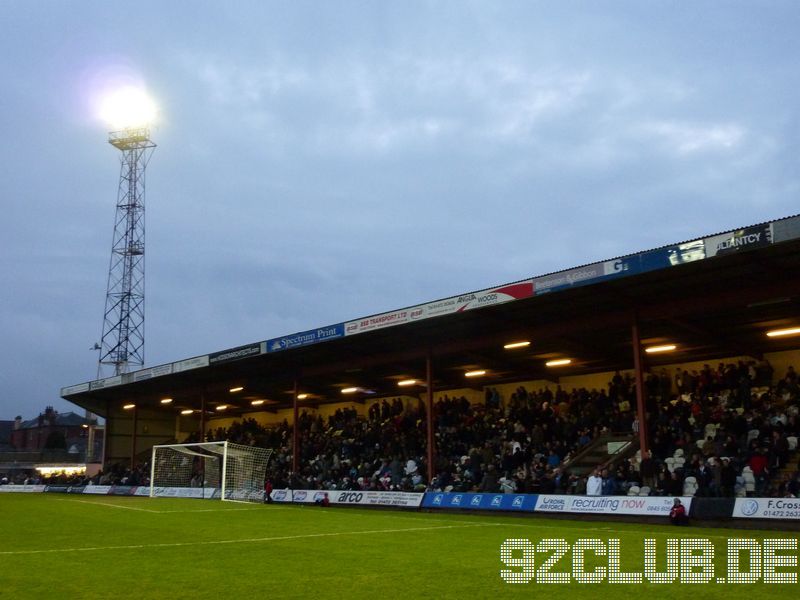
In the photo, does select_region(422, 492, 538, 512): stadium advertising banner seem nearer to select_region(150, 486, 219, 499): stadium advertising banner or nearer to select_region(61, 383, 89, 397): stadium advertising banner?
select_region(150, 486, 219, 499): stadium advertising banner

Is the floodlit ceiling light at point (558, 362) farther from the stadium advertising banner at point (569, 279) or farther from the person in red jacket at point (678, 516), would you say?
the person in red jacket at point (678, 516)

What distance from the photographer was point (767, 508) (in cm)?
1756

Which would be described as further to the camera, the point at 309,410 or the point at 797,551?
the point at 309,410

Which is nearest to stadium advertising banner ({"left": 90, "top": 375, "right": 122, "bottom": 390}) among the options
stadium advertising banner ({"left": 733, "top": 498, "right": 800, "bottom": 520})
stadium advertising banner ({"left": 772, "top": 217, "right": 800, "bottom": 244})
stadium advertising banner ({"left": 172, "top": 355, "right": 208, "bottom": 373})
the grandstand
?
the grandstand

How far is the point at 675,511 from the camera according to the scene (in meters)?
18.7

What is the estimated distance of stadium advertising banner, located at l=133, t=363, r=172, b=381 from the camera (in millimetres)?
39344

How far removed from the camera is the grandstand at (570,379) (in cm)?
2031

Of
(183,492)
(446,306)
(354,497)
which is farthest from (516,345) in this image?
(183,492)

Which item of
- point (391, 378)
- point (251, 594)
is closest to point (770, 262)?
point (251, 594)

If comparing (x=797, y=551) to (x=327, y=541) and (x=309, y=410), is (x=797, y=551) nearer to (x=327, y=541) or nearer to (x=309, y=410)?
(x=327, y=541)

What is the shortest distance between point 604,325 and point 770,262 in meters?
6.14

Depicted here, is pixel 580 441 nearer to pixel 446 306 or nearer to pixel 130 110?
pixel 446 306

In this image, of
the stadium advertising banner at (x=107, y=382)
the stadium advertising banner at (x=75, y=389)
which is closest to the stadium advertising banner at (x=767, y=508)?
the stadium advertising banner at (x=107, y=382)

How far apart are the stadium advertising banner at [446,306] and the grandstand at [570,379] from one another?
0.06 meters
